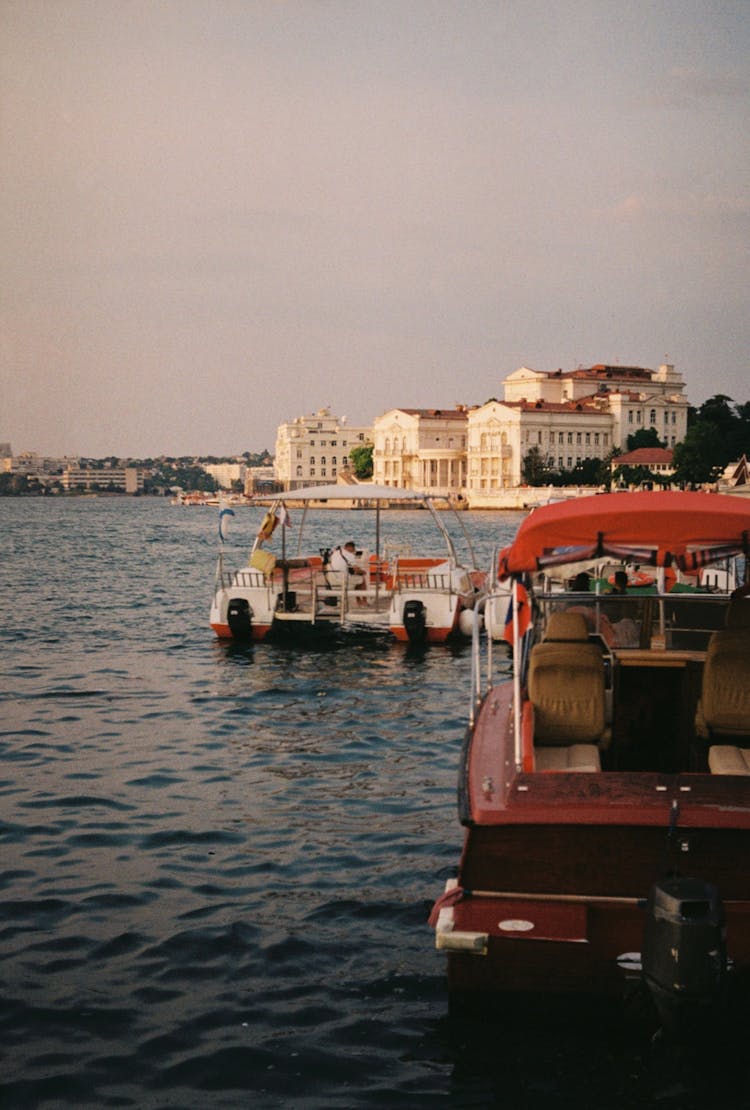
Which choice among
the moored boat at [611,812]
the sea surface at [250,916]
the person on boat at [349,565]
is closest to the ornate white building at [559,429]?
the person on boat at [349,565]

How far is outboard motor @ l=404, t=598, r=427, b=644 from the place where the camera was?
A: 78.3ft

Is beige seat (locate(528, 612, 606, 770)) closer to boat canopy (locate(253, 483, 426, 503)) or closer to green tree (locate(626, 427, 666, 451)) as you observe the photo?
boat canopy (locate(253, 483, 426, 503))

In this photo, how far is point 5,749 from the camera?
15.4 metres

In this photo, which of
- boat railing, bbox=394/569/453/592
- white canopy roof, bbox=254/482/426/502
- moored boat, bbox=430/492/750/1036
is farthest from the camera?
boat railing, bbox=394/569/453/592

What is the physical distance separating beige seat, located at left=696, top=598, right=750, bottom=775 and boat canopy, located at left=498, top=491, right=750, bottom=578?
2.33ft

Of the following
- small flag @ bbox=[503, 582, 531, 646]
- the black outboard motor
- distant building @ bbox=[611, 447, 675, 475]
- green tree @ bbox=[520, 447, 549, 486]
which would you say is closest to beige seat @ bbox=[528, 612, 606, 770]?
small flag @ bbox=[503, 582, 531, 646]

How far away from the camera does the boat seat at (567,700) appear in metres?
8.03

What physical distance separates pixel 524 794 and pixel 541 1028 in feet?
4.52

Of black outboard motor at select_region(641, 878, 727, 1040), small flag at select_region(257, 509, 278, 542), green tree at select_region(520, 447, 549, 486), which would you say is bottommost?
black outboard motor at select_region(641, 878, 727, 1040)

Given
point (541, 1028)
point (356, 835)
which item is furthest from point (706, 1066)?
point (356, 835)

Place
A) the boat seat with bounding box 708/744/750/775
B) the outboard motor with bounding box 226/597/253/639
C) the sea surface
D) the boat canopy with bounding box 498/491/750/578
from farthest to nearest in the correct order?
the outboard motor with bounding box 226/597/253/639 < the boat seat with bounding box 708/744/750/775 < the boat canopy with bounding box 498/491/750/578 < the sea surface

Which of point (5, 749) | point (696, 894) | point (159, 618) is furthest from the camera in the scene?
point (159, 618)

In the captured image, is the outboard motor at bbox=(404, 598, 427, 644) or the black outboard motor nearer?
the black outboard motor

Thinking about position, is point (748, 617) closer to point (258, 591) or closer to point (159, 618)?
point (258, 591)
